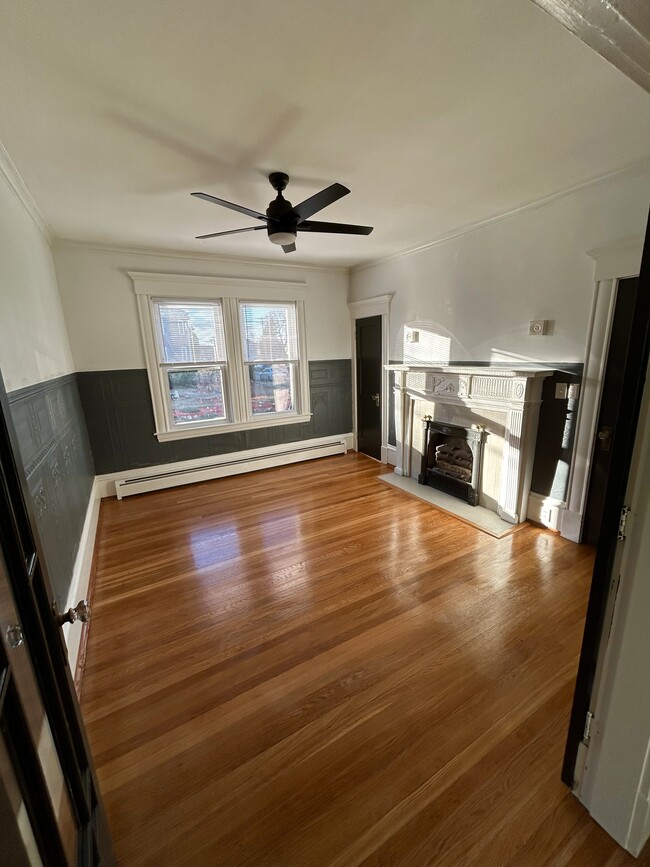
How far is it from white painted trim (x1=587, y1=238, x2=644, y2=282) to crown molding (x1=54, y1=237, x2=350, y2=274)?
311 cm

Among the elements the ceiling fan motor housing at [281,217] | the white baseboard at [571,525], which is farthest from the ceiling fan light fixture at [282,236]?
the white baseboard at [571,525]

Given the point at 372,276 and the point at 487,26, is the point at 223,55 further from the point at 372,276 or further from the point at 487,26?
the point at 372,276

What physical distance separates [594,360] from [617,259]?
0.67 metres

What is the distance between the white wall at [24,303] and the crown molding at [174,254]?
395 millimetres

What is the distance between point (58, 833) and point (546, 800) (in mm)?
1543

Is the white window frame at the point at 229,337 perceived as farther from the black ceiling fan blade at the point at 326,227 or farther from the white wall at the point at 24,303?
the black ceiling fan blade at the point at 326,227

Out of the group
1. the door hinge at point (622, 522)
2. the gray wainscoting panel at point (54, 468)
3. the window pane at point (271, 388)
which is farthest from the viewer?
the window pane at point (271, 388)

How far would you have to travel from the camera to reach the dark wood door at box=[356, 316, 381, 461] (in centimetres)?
486

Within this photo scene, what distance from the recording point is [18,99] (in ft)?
5.05

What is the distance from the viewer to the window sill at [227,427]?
4277 mm

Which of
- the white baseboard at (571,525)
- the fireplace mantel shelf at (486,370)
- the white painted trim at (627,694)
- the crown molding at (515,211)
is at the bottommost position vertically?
the white baseboard at (571,525)

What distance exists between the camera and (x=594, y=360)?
259 cm

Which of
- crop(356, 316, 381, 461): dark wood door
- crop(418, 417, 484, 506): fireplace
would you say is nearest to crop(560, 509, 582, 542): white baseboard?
crop(418, 417, 484, 506): fireplace

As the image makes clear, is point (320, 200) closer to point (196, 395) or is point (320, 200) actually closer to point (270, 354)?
point (270, 354)
